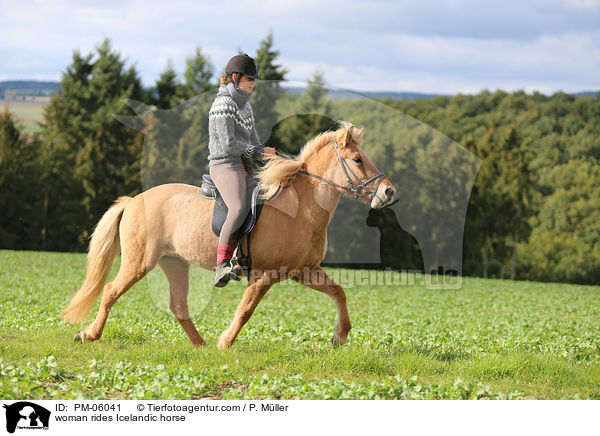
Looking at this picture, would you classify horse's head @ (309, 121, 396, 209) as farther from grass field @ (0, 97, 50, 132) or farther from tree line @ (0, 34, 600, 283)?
grass field @ (0, 97, 50, 132)

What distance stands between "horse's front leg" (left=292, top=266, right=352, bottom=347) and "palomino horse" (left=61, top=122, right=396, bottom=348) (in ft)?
0.05

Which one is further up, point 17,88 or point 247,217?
point 17,88

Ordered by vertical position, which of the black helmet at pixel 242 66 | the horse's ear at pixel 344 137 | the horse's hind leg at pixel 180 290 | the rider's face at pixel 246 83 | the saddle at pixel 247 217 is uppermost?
the black helmet at pixel 242 66

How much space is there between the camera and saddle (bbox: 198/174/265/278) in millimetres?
7477

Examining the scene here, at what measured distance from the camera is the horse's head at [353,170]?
23.0 ft

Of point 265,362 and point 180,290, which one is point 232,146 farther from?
point 265,362

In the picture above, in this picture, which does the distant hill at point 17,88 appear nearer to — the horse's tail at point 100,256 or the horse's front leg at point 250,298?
the horse's tail at point 100,256

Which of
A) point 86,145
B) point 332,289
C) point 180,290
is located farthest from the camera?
point 86,145

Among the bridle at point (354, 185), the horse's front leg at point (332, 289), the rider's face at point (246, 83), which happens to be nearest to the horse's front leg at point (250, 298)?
the horse's front leg at point (332, 289)

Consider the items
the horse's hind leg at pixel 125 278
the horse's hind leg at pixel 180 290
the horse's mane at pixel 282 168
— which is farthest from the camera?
the horse's hind leg at pixel 180 290

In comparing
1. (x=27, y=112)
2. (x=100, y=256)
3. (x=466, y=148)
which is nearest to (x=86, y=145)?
(x=27, y=112)
